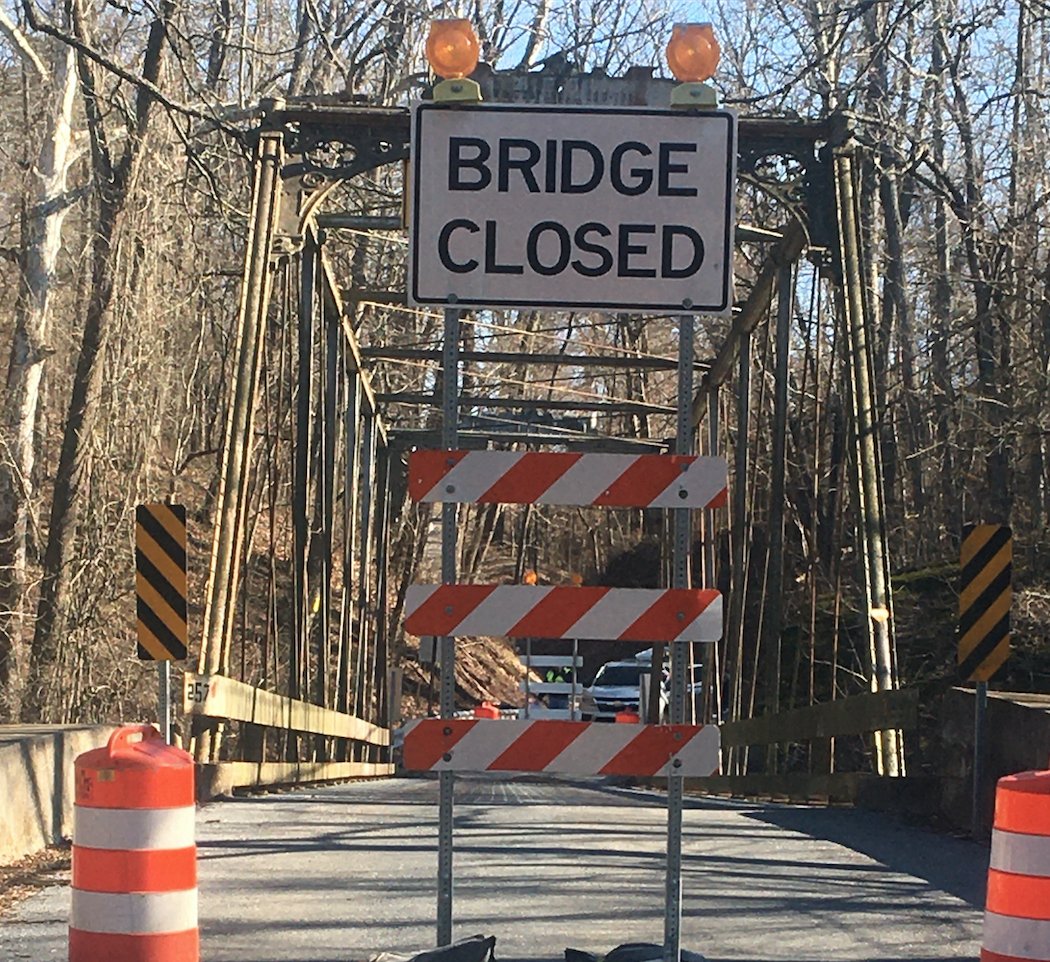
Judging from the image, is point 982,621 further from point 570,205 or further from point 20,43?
point 20,43

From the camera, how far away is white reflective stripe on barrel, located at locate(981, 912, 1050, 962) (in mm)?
4934

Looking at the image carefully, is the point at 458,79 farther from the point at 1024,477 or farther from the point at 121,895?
the point at 1024,477

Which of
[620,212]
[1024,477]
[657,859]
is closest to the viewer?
[620,212]

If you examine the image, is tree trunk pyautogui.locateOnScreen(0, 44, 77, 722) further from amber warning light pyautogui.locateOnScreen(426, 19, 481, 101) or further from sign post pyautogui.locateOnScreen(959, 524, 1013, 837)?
amber warning light pyautogui.locateOnScreen(426, 19, 481, 101)

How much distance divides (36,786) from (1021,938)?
4.86 m

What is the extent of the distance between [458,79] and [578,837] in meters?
5.39

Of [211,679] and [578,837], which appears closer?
[578,837]

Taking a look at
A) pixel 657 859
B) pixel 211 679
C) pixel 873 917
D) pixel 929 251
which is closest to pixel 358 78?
pixel 929 251

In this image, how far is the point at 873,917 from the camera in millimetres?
6965

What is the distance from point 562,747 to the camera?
5227 millimetres

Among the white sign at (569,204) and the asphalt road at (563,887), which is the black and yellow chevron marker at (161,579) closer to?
the asphalt road at (563,887)

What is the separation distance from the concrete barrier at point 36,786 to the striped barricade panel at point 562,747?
2.98 metres

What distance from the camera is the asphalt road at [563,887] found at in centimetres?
620

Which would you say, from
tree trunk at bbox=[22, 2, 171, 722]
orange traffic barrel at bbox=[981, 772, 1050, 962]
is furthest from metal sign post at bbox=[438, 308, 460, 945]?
tree trunk at bbox=[22, 2, 171, 722]
